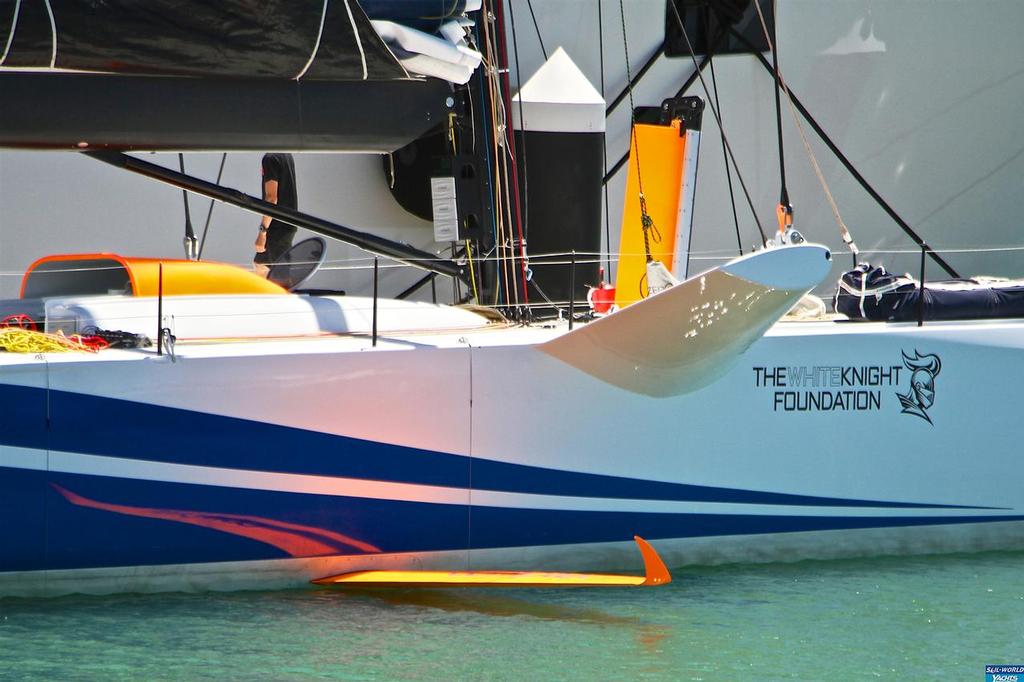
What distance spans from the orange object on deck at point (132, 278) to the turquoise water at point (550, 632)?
1.22 meters

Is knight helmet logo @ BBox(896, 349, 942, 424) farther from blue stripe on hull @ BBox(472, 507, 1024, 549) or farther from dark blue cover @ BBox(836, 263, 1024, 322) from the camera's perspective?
blue stripe on hull @ BBox(472, 507, 1024, 549)

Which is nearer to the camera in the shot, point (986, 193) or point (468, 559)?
point (468, 559)

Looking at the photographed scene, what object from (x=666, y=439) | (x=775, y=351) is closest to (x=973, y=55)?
(x=775, y=351)

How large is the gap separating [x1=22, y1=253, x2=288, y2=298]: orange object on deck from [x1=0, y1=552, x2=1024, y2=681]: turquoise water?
1.22 meters

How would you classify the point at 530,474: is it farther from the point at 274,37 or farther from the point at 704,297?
the point at 274,37

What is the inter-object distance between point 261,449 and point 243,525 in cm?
28

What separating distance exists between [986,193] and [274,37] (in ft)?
16.8

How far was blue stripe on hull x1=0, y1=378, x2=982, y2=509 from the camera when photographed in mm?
4043

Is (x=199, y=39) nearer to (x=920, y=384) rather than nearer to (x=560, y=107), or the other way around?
(x=560, y=107)

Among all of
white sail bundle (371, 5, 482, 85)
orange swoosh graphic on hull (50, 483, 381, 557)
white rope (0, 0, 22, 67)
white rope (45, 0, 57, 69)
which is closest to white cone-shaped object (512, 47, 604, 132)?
white sail bundle (371, 5, 482, 85)

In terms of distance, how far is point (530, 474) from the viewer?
450 centimetres

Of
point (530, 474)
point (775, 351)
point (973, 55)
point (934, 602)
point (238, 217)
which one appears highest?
point (973, 55)

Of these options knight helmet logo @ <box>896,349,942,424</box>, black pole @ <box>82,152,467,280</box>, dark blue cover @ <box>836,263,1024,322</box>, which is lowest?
knight helmet logo @ <box>896,349,942,424</box>

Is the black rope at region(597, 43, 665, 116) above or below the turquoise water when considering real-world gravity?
above
